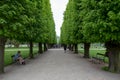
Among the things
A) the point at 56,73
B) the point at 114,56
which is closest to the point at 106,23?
the point at 114,56

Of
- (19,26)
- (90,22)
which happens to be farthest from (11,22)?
(90,22)

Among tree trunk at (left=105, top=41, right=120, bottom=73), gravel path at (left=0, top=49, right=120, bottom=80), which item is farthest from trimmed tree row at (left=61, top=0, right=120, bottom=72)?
gravel path at (left=0, top=49, right=120, bottom=80)

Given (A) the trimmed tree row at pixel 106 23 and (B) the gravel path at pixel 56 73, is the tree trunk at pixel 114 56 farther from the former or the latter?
(B) the gravel path at pixel 56 73

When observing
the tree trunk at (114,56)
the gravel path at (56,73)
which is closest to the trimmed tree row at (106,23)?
the tree trunk at (114,56)

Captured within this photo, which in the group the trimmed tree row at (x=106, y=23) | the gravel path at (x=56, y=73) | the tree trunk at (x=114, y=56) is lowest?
the gravel path at (x=56, y=73)

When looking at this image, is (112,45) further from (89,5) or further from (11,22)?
(11,22)

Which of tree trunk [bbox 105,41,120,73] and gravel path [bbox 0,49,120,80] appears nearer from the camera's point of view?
gravel path [bbox 0,49,120,80]

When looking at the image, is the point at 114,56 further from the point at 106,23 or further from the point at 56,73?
the point at 56,73

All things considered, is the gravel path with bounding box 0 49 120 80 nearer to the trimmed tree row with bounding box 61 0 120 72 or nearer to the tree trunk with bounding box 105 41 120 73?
the tree trunk with bounding box 105 41 120 73

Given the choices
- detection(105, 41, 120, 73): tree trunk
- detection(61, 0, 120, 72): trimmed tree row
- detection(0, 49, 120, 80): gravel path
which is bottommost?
detection(0, 49, 120, 80): gravel path

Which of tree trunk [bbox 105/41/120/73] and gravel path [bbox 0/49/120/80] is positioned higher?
tree trunk [bbox 105/41/120/73]

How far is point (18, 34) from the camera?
19.3 meters

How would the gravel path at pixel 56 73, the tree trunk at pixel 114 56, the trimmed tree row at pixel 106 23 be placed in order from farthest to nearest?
the tree trunk at pixel 114 56 < the trimmed tree row at pixel 106 23 < the gravel path at pixel 56 73

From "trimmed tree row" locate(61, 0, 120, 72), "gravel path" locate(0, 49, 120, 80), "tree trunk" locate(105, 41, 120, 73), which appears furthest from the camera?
"tree trunk" locate(105, 41, 120, 73)
